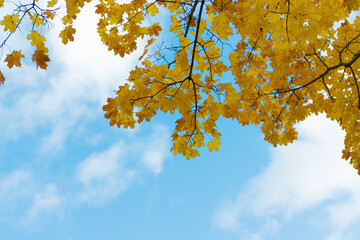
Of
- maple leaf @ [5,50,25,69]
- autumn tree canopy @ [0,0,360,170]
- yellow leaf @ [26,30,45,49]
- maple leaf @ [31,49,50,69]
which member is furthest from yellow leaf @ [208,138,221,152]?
maple leaf @ [5,50,25,69]

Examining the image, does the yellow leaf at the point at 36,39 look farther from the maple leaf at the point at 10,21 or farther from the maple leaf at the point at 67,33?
the maple leaf at the point at 67,33

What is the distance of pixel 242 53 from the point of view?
5.10m

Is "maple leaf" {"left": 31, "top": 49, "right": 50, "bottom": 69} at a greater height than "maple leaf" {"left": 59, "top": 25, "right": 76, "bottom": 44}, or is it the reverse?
"maple leaf" {"left": 59, "top": 25, "right": 76, "bottom": 44}

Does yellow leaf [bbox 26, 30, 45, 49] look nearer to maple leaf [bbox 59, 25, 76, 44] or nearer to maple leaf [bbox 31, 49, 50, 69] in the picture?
maple leaf [bbox 31, 49, 50, 69]

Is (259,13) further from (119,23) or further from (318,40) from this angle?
(119,23)

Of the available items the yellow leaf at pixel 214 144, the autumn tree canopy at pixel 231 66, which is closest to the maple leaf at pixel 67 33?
the autumn tree canopy at pixel 231 66

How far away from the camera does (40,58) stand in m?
3.75

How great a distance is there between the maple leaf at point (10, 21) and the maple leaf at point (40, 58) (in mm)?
425

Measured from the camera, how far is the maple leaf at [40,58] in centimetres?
373

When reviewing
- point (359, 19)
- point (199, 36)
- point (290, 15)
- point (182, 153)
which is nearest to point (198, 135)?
point (182, 153)

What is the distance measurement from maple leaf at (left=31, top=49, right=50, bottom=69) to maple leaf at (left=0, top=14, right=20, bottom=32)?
1.40ft

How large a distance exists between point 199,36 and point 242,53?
4.19 feet

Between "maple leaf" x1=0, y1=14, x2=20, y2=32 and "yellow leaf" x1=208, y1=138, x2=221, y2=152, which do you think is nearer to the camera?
"maple leaf" x1=0, y1=14, x2=20, y2=32

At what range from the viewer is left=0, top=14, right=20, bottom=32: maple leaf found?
379 centimetres
